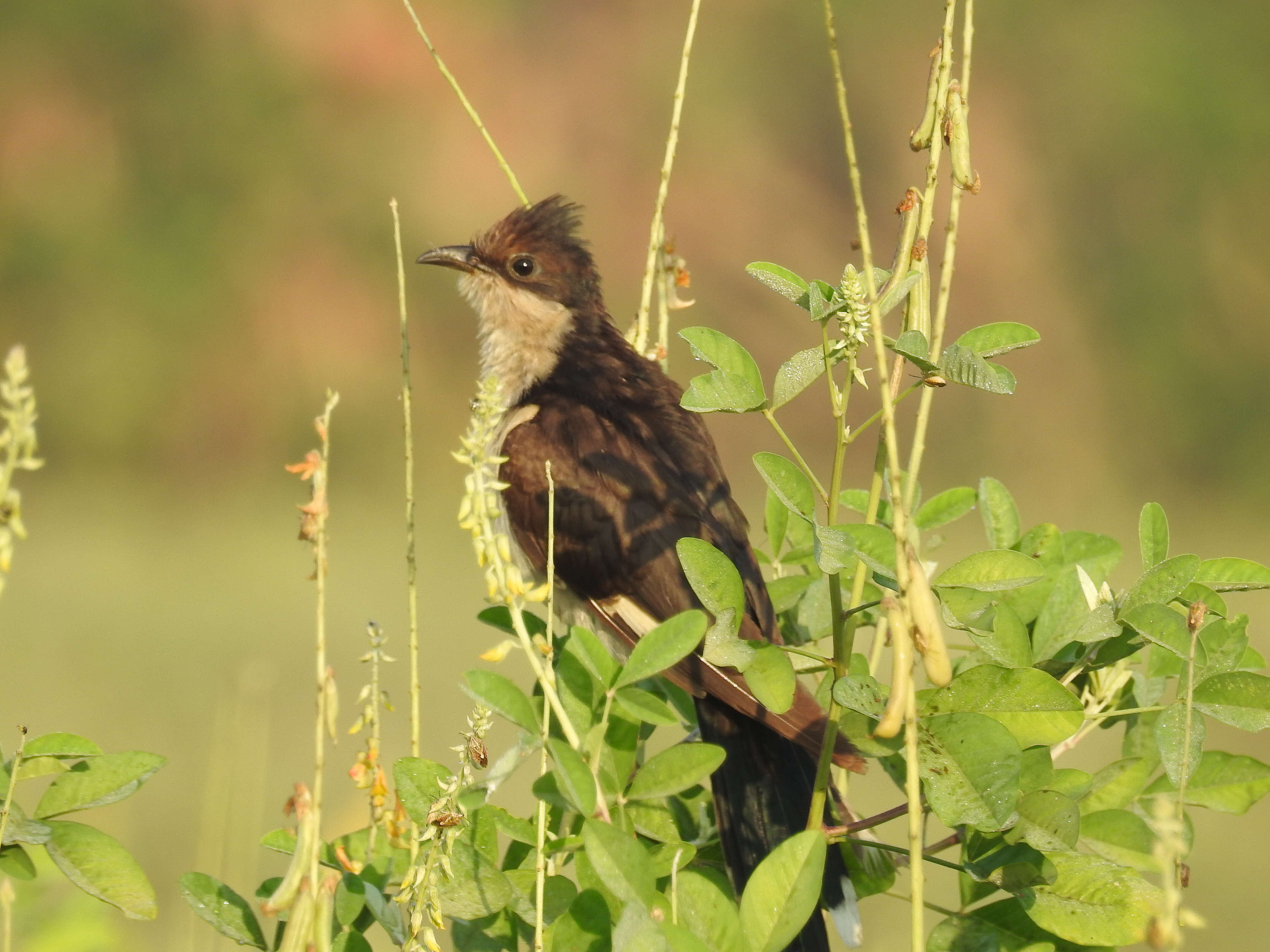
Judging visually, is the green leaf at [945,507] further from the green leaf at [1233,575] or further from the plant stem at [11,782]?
the plant stem at [11,782]

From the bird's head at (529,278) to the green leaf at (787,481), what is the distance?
1595mm

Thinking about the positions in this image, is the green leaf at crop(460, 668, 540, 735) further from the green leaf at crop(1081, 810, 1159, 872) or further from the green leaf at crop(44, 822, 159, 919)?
the green leaf at crop(1081, 810, 1159, 872)

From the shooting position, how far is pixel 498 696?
942 millimetres

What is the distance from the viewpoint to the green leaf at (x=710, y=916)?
2.98 ft

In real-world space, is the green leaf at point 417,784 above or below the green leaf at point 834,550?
below

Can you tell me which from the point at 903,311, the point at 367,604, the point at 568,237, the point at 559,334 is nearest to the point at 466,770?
the point at 903,311

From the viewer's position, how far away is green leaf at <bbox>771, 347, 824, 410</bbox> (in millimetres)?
1059

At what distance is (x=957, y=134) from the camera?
1.12 m

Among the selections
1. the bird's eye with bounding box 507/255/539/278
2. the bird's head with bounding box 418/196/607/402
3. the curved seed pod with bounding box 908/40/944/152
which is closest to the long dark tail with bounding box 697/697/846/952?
the curved seed pod with bounding box 908/40/944/152

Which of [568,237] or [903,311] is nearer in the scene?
[903,311]

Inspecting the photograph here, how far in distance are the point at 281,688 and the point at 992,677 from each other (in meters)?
4.41

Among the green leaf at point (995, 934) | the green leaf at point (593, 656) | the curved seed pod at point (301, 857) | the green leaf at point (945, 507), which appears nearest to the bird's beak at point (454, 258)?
the green leaf at point (945, 507)

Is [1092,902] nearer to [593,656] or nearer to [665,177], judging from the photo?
[593,656]

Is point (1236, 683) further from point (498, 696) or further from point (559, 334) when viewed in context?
point (559, 334)
